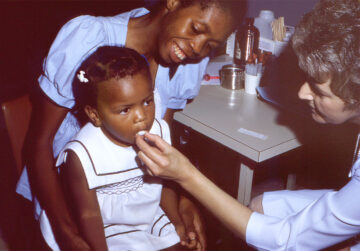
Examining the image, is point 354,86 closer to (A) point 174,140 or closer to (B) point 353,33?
(B) point 353,33

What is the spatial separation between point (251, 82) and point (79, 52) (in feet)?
3.18

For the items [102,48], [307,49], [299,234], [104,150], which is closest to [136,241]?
[104,150]

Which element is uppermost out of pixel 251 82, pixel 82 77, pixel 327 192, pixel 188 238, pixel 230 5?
pixel 230 5

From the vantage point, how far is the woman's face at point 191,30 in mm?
1069

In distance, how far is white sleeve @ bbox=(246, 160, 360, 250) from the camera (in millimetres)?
913

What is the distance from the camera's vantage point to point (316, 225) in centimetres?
95

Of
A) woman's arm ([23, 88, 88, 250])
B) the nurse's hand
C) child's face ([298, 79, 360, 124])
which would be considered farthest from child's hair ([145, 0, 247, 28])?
A: woman's arm ([23, 88, 88, 250])

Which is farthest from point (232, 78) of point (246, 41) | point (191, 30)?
point (191, 30)

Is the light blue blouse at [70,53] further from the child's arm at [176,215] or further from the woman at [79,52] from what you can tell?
the child's arm at [176,215]

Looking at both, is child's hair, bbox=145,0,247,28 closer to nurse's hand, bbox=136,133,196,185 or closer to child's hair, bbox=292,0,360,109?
child's hair, bbox=292,0,360,109

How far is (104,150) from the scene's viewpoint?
111 centimetres

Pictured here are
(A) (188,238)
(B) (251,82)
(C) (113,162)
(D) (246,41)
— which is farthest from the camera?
(D) (246,41)

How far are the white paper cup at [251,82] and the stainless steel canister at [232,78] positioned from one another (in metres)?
0.05

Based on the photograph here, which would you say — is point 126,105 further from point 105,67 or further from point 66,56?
point 66,56
